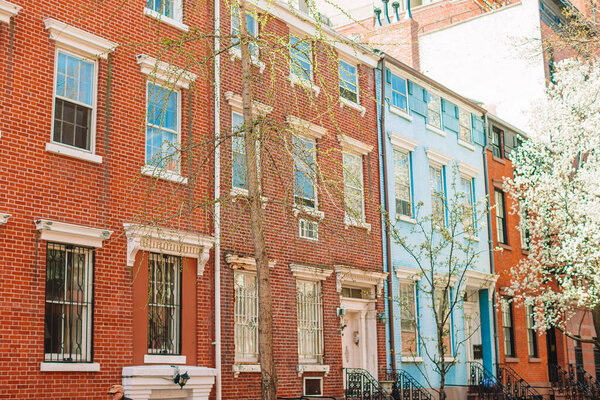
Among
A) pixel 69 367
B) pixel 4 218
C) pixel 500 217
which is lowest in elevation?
pixel 69 367

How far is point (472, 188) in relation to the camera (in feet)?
89.2

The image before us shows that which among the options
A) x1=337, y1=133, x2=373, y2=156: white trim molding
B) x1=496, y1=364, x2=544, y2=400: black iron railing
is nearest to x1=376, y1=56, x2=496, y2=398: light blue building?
x1=496, y1=364, x2=544, y2=400: black iron railing

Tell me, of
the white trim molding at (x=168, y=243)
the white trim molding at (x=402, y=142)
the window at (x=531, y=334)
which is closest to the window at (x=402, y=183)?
the white trim molding at (x=402, y=142)

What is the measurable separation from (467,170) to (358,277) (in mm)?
8373

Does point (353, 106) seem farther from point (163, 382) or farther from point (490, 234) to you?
point (163, 382)

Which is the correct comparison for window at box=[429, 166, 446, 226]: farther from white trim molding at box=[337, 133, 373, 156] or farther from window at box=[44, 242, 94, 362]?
window at box=[44, 242, 94, 362]

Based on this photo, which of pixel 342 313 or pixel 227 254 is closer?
pixel 227 254

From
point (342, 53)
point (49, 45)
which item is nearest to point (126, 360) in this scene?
point (49, 45)

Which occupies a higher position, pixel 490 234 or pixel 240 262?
pixel 490 234

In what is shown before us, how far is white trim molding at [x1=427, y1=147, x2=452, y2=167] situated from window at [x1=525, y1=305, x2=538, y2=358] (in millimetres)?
7222

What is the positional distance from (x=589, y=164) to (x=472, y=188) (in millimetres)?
4144

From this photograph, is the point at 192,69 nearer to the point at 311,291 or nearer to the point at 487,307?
the point at 311,291

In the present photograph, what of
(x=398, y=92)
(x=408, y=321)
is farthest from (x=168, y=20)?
(x=408, y=321)

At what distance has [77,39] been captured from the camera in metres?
13.9
